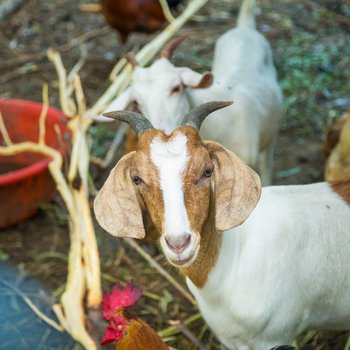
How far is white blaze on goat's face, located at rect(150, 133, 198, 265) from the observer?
275 centimetres

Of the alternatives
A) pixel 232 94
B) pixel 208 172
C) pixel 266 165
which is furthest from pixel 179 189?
pixel 266 165

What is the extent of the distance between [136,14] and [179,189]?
14.7 ft

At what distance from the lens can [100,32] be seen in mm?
8086

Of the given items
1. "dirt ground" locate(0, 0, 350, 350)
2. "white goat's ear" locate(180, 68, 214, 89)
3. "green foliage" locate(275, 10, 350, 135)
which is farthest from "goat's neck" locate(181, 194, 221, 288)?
"green foliage" locate(275, 10, 350, 135)

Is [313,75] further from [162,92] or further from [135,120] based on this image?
[135,120]

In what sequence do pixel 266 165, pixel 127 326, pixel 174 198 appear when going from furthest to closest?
1. pixel 266 165
2. pixel 174 198
3. pixel 127 326

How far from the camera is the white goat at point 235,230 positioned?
2877mm

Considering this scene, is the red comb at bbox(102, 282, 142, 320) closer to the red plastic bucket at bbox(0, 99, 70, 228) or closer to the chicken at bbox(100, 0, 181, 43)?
the red plastic bucket at bbox(0, 99, 70, 228)

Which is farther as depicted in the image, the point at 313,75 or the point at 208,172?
the point at 313,75

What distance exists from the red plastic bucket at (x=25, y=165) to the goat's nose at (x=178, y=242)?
2.46 meters

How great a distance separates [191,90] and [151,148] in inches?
69.9

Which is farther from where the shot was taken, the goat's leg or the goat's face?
the goat's leg

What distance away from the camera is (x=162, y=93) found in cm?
441

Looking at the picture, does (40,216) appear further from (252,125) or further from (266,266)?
(266,266)
